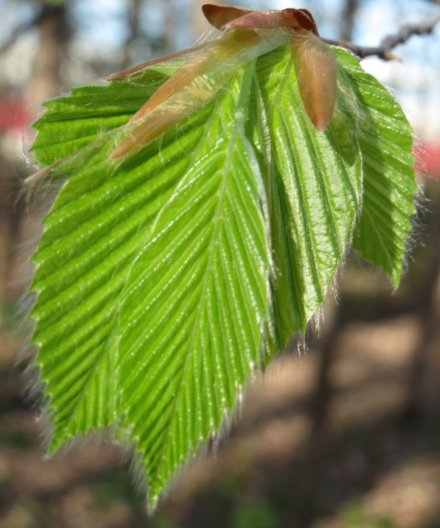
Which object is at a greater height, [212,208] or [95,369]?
[212,208]

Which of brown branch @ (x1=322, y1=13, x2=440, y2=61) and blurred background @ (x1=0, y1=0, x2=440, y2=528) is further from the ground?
brown branch @ (x1=322, y1=13, x2=440, y2=61)

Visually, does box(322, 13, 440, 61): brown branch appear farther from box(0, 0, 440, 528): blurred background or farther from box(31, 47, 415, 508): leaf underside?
box(0, 0, 440, 528): blurred background

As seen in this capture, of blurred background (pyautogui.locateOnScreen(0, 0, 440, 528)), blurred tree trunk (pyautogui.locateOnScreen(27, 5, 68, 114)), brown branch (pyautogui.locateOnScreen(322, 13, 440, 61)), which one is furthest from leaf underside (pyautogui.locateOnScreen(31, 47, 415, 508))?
blurred tree trunk (pyautogui.locateOnScreen(27, 5, 68, 114))

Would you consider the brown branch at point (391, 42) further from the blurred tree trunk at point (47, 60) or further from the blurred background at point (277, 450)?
the blurred tree trunk at point (47, 60)

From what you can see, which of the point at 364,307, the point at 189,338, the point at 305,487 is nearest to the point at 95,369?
the point at 189,338

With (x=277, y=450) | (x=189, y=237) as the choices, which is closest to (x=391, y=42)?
(x=189, y=237)

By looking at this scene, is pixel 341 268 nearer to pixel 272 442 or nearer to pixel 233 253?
pixel 233 253

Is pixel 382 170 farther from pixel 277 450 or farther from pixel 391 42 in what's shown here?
pixel 277 450
